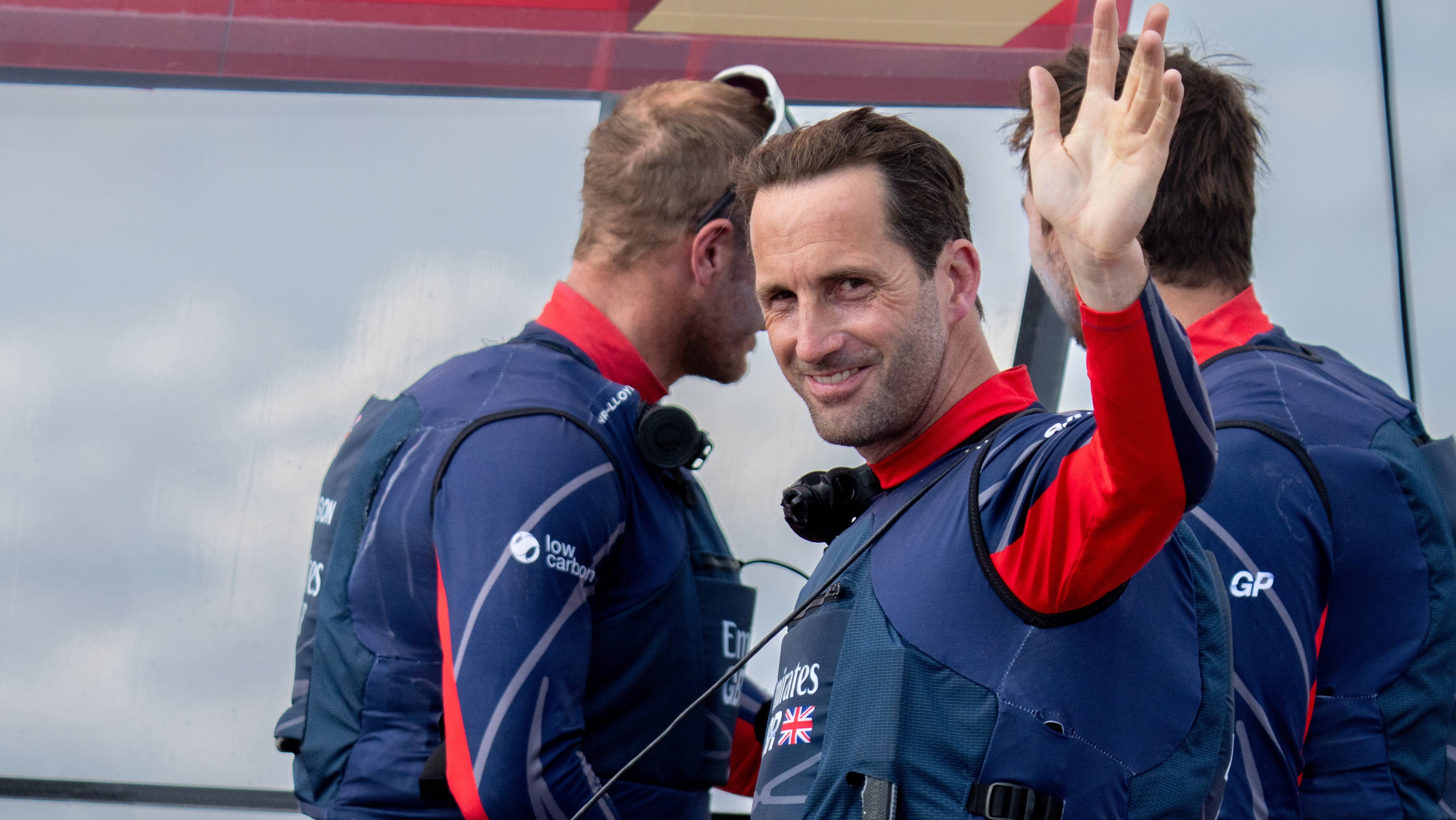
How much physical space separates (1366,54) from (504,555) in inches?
113

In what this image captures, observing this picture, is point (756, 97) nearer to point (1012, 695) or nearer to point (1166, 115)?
point (1166, 115)

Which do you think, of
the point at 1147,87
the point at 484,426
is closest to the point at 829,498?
the point at 484,426

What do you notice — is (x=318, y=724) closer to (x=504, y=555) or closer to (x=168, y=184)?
(x=504, y=555)

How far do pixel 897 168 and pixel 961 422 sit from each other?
32 cm

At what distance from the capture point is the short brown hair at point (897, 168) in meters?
1.43

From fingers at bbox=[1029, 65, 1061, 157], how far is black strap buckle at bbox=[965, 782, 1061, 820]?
0.56m

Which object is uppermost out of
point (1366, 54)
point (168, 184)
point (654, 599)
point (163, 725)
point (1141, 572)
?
point (1366, 54)

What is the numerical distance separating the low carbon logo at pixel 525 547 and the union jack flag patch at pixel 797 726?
468 millimetres

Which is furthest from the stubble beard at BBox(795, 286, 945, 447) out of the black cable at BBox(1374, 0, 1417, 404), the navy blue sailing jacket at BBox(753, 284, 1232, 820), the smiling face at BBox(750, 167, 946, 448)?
the black cable at BBox(1374, 0, 1417, 404)

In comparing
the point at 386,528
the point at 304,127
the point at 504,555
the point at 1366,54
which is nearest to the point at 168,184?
the point at 304,127

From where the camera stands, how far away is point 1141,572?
1139 millimetres

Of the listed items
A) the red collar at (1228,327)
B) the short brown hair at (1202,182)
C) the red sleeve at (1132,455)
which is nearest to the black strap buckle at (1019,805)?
the red sleeve at (1132,455)

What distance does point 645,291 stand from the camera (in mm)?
2045

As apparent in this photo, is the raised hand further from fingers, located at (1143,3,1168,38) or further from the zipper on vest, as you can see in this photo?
the zipper on vest
